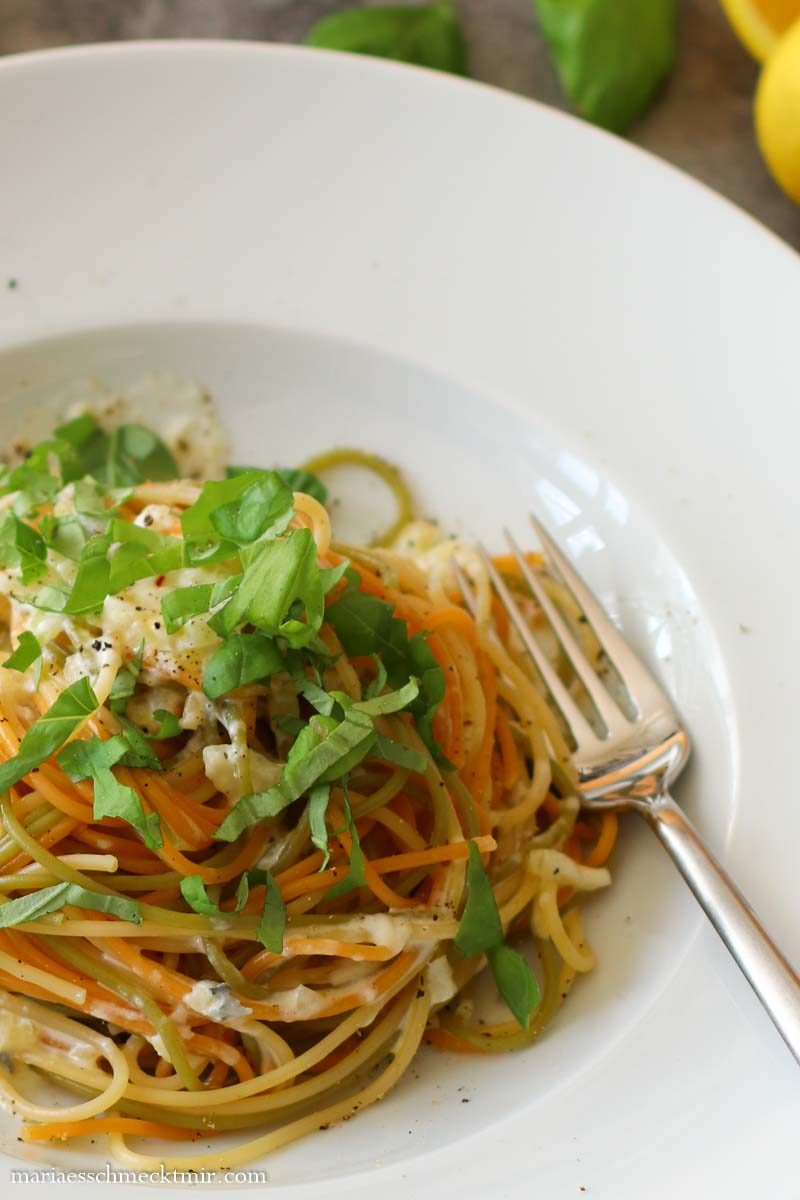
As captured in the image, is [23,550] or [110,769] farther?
[23,550]

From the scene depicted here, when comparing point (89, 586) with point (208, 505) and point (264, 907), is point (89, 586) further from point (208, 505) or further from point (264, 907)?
point (264, 907)

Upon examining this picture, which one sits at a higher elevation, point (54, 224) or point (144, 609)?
point (54, 224)

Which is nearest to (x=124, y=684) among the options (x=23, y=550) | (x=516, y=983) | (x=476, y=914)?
(x=23, y=550)

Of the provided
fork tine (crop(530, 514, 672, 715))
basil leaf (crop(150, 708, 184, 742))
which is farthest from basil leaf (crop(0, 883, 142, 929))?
fork tine (crop(530, 514, 672, 715))

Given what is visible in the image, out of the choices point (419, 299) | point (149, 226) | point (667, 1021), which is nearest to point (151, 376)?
point (149, 226)

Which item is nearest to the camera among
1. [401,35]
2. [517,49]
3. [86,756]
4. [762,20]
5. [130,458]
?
[86,756]

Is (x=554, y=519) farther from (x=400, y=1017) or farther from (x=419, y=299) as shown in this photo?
(x=400, y=1017)
